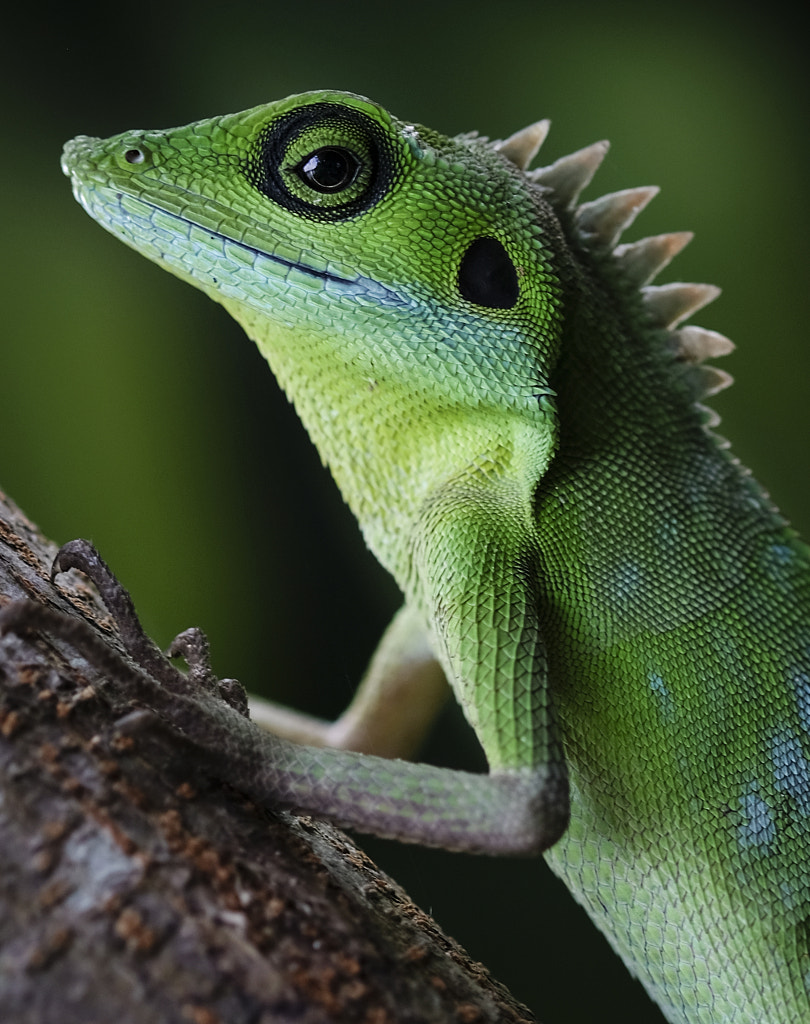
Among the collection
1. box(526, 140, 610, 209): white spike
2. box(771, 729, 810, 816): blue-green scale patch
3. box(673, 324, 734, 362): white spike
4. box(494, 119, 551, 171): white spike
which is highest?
box(494, 119, 551, 171): white spike

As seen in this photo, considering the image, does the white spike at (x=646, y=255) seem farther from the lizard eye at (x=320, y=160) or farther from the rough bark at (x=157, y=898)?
the rough bark at (x=157, y=898)

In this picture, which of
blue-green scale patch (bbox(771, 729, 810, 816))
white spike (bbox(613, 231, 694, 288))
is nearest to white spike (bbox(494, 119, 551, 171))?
white spike (bbox(613, 231, 694, 288))

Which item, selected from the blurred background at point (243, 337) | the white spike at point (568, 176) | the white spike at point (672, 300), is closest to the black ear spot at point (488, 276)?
the white spike at point (568, 176)

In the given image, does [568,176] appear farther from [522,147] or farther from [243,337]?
[243,337]

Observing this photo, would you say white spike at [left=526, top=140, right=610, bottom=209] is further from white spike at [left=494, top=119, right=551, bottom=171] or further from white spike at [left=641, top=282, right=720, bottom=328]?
white spike at [left=641, top=282, right=720, bottom=328]

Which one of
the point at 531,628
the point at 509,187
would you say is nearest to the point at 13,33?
the point at 509,187

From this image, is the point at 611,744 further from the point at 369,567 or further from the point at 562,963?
the point at 562,963
